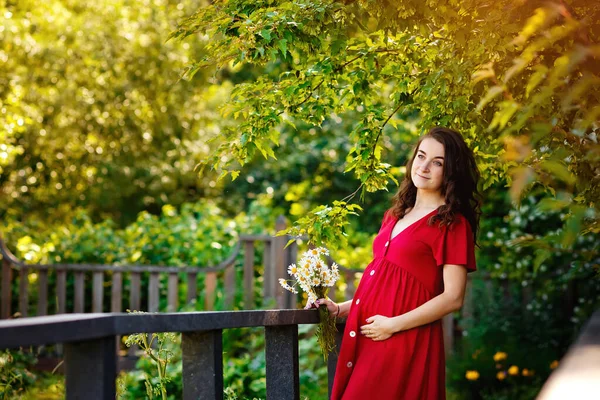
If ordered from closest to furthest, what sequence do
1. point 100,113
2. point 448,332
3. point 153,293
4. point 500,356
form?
1. point 500,356
2. point 448,332
3. point 153,293
4. point 100,113

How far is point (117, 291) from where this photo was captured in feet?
23.0

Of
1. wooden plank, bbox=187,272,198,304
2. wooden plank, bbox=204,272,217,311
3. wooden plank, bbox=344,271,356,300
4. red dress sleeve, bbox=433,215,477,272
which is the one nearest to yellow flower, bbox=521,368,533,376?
wooden plank, bbox=344,271,356,300

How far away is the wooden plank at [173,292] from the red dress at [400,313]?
4.15m

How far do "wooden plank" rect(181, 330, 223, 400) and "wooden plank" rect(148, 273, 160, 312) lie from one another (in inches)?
181

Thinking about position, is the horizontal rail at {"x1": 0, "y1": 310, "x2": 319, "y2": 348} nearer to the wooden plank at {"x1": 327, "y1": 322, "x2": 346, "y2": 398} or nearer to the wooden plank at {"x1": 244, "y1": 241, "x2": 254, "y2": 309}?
the wooden plank at {"x1": 327, "y1": 322, "x2": 346, "y2": 398}


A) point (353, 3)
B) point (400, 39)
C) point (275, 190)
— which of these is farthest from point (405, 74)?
point (275, 190)

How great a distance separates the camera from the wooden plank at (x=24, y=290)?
7.56 metres

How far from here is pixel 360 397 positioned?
272 cm

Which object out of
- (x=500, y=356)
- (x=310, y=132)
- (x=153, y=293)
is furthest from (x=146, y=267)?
(x=310, y=132)

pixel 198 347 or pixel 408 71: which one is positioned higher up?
pixel 408 71

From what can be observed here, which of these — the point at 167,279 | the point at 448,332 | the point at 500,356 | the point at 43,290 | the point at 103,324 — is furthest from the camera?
the point at 43,290

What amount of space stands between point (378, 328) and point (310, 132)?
7.34 metres

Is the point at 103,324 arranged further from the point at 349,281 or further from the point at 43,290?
the point at 43,290

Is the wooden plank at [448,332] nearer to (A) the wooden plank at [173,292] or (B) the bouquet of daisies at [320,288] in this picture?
(A) the wooden plank at [173,292]
